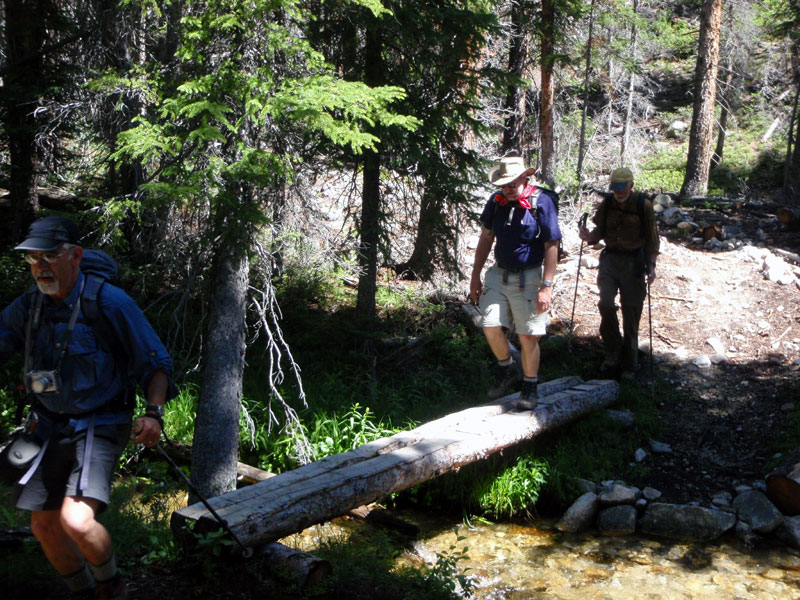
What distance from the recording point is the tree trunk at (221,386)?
6.73m

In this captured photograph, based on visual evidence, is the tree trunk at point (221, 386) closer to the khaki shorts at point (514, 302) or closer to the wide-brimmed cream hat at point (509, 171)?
the khaki shorts at point (514, 302)

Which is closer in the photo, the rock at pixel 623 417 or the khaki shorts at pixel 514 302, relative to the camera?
the khaki shorts at pixel 514 302

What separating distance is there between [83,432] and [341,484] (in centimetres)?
239

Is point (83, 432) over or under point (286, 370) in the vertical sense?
over

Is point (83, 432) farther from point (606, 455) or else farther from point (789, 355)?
point (789, 355)

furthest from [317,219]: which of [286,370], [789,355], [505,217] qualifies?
[789,355]

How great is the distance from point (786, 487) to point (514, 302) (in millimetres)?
3110

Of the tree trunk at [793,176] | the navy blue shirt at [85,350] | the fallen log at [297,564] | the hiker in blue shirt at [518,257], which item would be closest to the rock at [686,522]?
the hiker in blue shirt at [518,257]

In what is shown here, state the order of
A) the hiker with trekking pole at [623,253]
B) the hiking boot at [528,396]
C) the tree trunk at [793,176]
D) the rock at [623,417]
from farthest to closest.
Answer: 1. the tree trunk at [793,176]
2. the hiker with trekking pole at [623,253]
3. the rock at [623,417]
4. the hiking boot at [528,396]

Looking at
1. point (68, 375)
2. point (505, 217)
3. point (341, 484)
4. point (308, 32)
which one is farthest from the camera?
point (308, 32)

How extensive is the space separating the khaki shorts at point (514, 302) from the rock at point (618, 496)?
1777 millimetres

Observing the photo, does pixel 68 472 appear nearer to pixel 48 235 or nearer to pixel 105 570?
pixel 105 570

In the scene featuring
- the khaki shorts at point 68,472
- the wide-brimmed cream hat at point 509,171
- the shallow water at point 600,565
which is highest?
the wide-brimmed cream hat at point 509,171

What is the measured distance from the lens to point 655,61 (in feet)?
99.1
